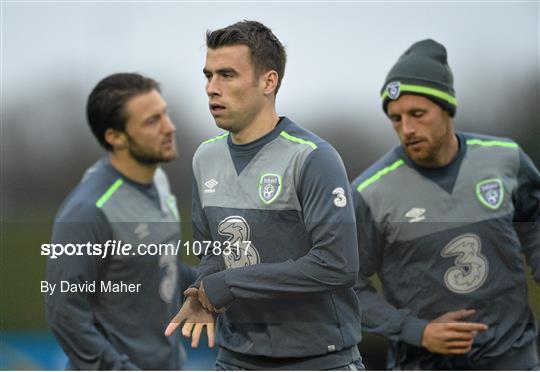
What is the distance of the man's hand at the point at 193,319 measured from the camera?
3.44 metres

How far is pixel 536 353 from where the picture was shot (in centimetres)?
372

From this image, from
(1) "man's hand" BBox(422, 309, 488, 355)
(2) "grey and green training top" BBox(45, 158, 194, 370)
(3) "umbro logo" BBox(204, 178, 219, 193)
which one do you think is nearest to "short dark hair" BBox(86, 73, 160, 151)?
(2) "grey and green training top" BBox(45, 158, 194, 370)

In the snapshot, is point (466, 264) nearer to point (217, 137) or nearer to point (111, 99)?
point (217, 137)

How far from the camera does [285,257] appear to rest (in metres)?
3.43

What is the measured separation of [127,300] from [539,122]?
1.65 m

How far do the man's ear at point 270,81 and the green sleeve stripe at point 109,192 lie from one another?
63cm

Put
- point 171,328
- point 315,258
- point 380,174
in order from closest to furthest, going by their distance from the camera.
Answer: point 315,258 → point 171,328 → point 380,174

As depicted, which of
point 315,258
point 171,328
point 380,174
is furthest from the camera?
point 380,174

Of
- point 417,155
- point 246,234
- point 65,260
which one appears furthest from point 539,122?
point 65,260

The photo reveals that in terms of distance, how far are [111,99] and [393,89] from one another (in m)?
1.02

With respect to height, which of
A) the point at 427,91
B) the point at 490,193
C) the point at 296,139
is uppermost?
the point at 427,91

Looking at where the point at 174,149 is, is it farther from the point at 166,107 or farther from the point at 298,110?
the point at 298,110

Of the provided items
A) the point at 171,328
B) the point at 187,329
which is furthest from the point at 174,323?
the point at 187,329

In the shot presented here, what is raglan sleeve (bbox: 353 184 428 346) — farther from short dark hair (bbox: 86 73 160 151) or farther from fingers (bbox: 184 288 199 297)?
short dark hair (bbox: 86 73 160 151)
